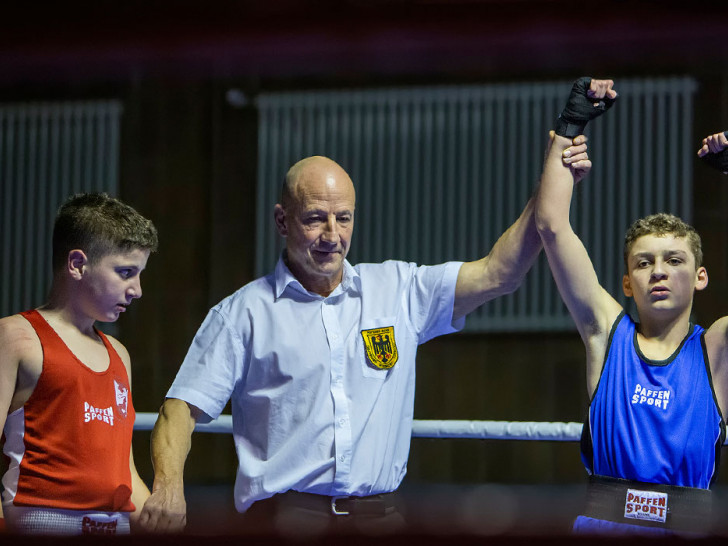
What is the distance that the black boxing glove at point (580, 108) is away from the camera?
166 cm

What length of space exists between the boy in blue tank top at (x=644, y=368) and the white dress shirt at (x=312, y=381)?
0.89 ft

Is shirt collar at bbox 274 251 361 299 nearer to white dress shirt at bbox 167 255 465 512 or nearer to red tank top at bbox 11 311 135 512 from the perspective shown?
white dress shirt at bbox 167 255 465 512

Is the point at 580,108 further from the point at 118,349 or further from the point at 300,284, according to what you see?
the point at 118,349

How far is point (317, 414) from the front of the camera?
1675mm

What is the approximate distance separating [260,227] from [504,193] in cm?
131

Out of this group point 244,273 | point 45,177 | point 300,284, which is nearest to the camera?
point 300,284

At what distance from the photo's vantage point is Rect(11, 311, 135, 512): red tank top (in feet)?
5.04

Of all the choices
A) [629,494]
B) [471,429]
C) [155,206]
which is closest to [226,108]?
[155,206]

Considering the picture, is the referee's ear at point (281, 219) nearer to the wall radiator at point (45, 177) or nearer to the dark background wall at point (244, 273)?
the dark background wall at point (244, 273)

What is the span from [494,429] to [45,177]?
3.78 m

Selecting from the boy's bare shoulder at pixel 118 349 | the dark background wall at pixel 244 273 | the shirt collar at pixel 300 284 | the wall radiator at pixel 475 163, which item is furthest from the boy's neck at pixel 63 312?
the wall radiator at pixel 475 163

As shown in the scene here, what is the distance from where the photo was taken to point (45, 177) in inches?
198

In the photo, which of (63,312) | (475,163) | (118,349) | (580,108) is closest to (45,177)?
(475,163)

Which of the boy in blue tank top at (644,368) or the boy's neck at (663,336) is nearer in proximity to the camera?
the boy in blue tank top at (644,368)
